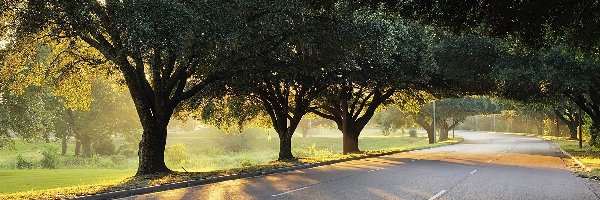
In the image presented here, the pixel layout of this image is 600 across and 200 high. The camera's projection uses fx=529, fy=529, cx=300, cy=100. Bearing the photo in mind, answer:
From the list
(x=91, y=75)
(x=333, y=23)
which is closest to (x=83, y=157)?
(x=91, y=75)

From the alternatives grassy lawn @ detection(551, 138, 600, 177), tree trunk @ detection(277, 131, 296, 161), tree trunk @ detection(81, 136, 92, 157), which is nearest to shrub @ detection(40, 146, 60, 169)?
tree trunk @ detection(81, 136, 92, 157)

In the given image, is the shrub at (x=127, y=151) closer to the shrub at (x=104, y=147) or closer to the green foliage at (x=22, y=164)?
the shrub at (x=104, y=147)

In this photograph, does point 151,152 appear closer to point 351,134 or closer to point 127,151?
point 351,134

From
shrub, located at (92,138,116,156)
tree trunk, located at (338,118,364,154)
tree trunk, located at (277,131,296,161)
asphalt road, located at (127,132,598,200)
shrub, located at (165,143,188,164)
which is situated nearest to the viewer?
asphalt road, located at (127,132,598,200)

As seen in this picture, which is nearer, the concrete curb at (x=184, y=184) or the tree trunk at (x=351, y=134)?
the concrete curb at (x=184, y=184)

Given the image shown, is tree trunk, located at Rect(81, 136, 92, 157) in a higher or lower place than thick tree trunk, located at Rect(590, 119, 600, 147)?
lower

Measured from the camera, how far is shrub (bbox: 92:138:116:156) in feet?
209

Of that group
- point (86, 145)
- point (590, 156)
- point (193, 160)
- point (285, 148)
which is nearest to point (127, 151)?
point (86, 145)

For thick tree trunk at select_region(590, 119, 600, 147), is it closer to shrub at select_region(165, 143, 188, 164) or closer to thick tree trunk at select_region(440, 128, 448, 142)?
thick tree trunk at select_region(440, 128, 448, 142)

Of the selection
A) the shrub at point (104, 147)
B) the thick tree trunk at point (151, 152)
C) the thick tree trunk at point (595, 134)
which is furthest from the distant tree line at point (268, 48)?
the shrub at point (104, 147)

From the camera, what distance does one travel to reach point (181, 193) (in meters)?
13.9

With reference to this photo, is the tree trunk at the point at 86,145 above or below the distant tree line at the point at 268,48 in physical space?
below

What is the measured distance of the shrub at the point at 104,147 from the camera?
6357 centimetres

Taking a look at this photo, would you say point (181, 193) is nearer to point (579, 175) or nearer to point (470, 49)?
point (579, 175)
